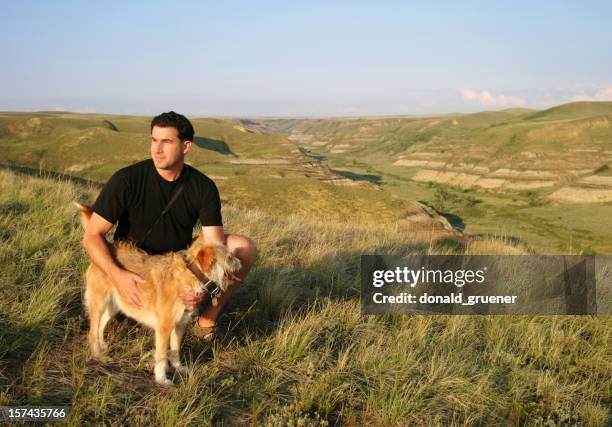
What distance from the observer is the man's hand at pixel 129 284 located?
143 inches

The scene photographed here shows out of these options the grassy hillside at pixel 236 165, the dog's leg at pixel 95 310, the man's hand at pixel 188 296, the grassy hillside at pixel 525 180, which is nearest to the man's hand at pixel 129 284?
the dog's leg at pixel 95 310

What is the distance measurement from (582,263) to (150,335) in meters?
7.91

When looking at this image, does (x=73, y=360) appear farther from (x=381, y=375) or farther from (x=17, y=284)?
(x=381, y=375)

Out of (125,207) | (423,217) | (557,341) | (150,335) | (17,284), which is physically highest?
(125,207)

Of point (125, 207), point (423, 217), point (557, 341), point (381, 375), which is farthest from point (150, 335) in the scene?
point (423, 217)

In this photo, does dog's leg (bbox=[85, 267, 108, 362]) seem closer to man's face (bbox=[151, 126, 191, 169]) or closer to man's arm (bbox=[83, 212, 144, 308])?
man's arm (bbox=[83, 212, 144, 308])

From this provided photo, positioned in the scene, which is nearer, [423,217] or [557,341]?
[557,341]

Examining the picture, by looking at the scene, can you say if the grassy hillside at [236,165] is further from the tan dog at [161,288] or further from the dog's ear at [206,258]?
the dog's ear at [206,258]

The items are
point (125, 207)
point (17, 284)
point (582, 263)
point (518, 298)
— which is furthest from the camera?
point (582, 263)

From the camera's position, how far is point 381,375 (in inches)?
166

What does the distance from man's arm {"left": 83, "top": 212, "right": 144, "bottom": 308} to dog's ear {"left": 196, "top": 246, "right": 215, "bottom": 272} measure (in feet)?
2.04

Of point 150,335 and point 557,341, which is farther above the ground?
point 150,335

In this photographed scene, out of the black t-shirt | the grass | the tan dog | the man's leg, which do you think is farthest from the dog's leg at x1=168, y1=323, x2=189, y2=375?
the black t-shirt

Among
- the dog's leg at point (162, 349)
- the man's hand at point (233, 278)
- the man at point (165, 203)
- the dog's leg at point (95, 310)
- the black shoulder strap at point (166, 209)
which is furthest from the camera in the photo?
the black shoulder strap at point (166, 209)
